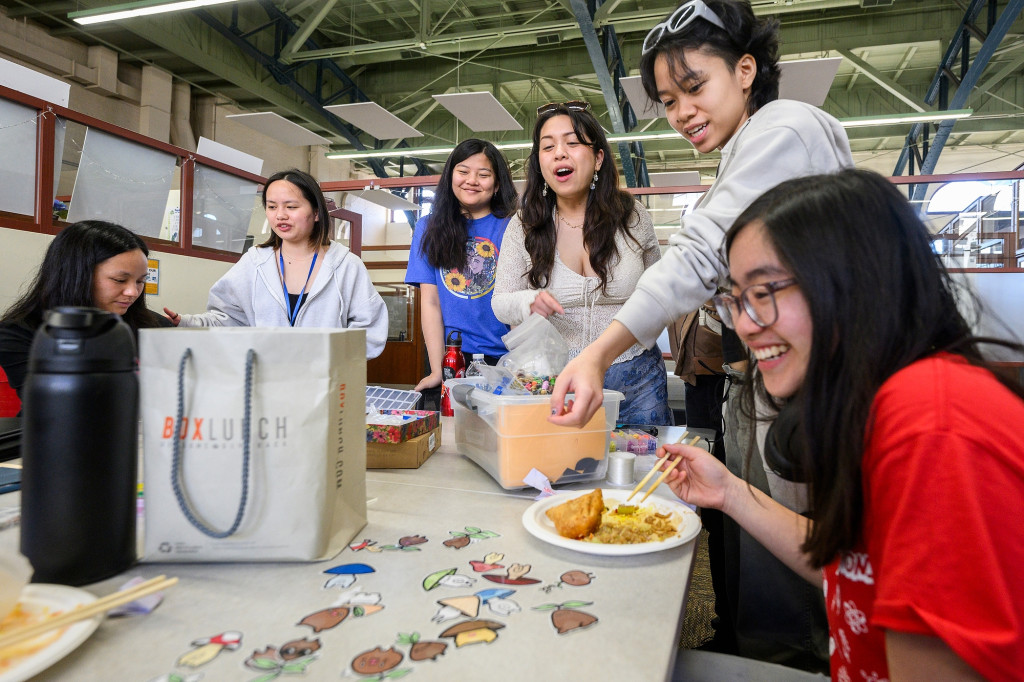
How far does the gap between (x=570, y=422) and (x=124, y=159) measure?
12.4 feet

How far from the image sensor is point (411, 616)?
2.04 ft

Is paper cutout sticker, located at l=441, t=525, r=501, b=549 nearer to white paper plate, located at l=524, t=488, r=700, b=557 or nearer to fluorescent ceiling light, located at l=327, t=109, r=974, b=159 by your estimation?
white paper plate, located at l=524, t=488, r=700, b=557

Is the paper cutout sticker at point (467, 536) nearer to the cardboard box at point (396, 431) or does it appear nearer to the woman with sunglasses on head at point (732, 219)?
the woman with sunglasses on head at point (732, 219)

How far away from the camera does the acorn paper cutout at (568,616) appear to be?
0.61 metres

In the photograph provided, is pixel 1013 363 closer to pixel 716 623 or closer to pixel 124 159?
pixel 716 623

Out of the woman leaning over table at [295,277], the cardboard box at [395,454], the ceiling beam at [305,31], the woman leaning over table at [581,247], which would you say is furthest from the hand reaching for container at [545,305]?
the ceiling beam at [305,31]

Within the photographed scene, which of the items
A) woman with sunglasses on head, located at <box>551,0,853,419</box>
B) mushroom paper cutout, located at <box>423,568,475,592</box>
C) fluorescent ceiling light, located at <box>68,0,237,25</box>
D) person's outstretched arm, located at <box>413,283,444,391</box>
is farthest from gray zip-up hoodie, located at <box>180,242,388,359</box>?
fluorescent ceiling light, located at <box>68,0,237,25</box>

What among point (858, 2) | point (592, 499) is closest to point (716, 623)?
point (592, 499)

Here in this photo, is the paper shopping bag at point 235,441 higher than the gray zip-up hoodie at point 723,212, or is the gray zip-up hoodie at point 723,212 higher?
the gray zip-up hoodie at point 723,212

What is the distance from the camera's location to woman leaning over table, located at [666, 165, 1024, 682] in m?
0.47

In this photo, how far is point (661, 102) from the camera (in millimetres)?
1394

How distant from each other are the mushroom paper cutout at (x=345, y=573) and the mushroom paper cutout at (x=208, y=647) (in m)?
0.12

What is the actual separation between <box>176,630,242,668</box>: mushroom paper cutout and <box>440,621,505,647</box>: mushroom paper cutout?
194 millimetres

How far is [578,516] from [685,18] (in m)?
1.01
